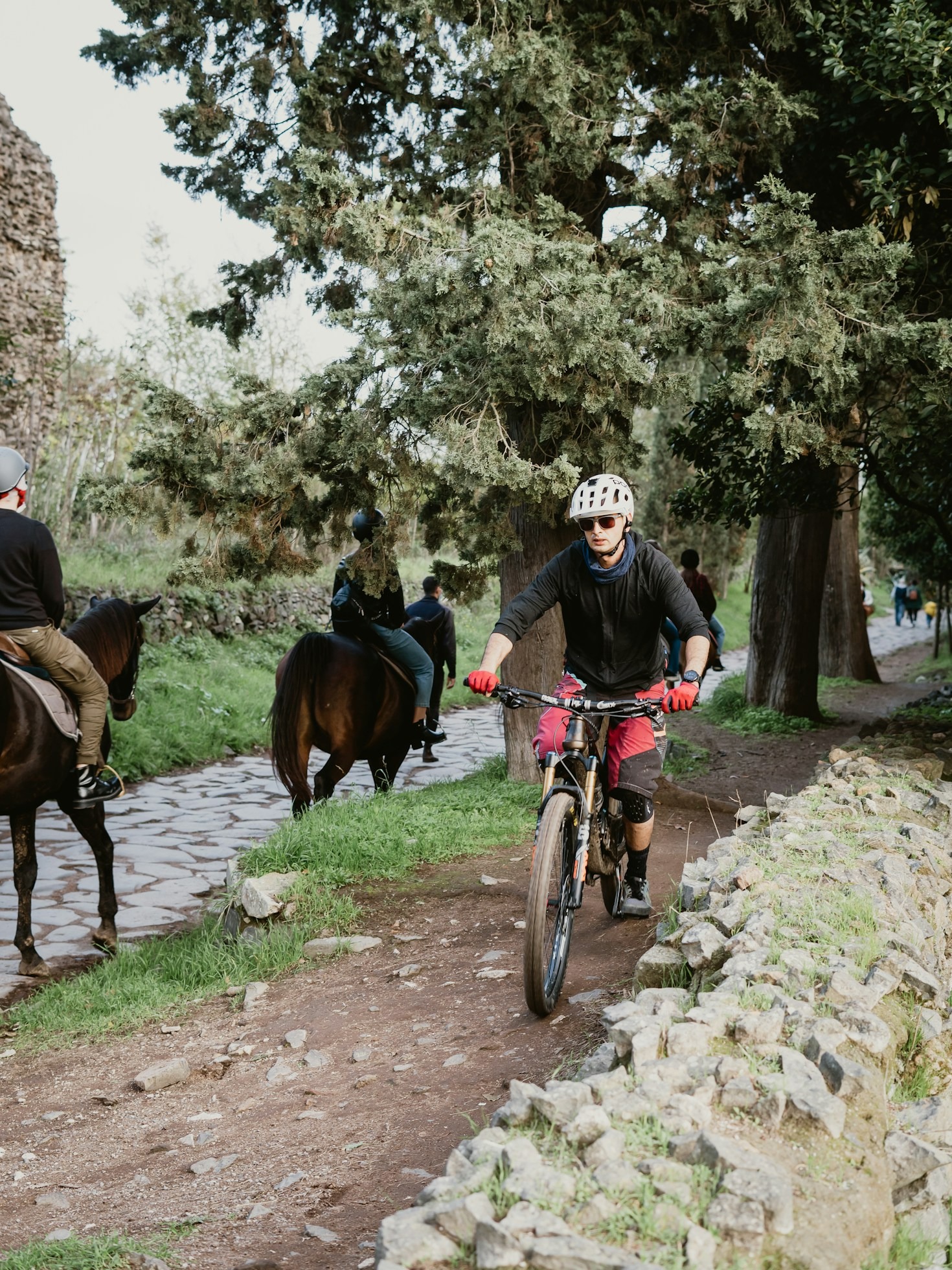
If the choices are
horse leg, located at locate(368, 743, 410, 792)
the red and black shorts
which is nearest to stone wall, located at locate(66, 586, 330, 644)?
horse leg, located at locate(368, 743, 410, 792)

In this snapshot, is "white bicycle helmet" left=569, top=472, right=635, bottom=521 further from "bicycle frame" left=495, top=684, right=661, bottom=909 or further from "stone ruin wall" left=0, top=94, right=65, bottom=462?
"stone ruin wall" left=0, top=94, right=65, bottom=462

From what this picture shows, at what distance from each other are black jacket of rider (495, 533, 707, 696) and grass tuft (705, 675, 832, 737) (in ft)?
28.0

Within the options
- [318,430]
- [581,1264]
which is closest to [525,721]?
[318,430]

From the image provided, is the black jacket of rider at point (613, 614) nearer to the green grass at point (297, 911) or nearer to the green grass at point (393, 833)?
the green grass at point (297, 911)

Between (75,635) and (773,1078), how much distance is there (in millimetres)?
5483

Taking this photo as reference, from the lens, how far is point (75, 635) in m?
7.18

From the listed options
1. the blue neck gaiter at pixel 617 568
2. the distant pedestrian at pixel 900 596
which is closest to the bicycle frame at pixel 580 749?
the blue neck gaiter at pixel 617 568

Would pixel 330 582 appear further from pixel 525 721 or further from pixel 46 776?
pixel 46 776

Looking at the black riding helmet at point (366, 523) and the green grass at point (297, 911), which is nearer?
the green grass at point (297, 911)

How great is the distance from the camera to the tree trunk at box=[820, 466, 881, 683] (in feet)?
62.7

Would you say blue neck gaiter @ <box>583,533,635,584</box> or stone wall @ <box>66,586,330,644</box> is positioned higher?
blue neck gaiter @ <box>583,533,635,584</box>

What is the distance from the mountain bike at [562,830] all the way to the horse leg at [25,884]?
312cm

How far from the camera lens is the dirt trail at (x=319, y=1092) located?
11.3 feet

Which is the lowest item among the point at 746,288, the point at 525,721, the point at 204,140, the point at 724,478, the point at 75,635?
the point at 525,721
